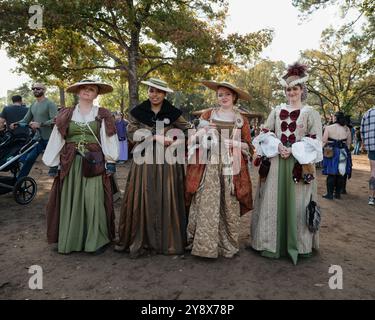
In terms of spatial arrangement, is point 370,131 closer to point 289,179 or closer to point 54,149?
point 289,179

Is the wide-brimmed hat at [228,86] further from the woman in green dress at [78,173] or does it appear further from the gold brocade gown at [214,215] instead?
the woman in green dress at [78,173]

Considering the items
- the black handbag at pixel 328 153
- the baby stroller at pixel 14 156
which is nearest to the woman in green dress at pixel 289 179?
the black handbag at pixel 328 153

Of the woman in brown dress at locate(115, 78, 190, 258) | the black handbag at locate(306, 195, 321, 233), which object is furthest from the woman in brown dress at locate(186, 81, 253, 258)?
the black handbag at locate(306, 195, 321, 233)

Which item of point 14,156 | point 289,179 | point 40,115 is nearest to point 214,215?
point 289,179

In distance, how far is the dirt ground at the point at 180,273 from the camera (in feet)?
9.12

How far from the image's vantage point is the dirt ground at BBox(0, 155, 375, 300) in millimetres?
2781

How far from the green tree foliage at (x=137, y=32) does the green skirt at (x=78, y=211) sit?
7335 millimetres

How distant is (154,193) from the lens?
355 cm

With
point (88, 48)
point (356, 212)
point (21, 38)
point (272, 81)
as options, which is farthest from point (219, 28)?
point (272, 81)

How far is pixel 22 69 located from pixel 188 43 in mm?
6454

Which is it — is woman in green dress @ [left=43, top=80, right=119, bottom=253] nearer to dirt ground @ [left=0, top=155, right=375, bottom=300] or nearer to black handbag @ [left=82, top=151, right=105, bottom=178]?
black handbag @ [left=82, top=151, right=105, bottom=178]

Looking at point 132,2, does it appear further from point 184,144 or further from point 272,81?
point 272,81

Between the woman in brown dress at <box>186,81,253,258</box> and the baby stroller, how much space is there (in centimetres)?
344

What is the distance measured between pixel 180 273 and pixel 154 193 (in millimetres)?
916
